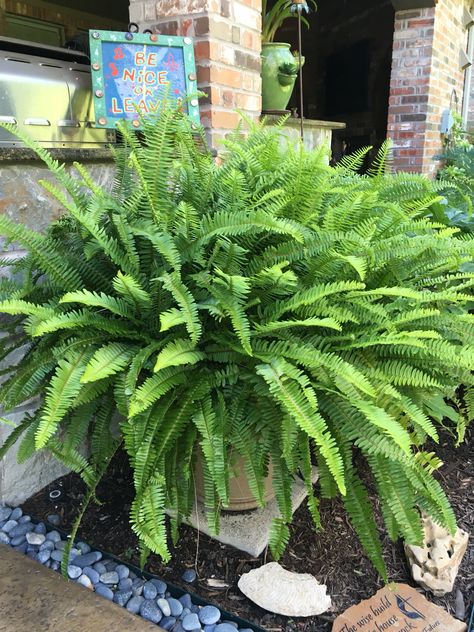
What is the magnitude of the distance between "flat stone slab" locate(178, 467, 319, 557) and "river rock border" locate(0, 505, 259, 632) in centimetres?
16

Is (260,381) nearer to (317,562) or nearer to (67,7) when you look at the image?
(317,562)

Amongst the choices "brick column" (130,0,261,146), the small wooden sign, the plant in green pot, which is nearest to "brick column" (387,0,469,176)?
the plant in green pot

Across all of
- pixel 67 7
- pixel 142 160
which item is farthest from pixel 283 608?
pixel 67 7

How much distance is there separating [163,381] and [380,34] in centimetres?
709

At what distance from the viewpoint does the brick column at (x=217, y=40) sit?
2.33 metres

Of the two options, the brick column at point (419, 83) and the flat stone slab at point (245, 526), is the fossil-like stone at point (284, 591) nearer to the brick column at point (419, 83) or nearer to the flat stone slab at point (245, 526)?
the flat stone slab at point (245, 526)

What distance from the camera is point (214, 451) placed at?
125cm

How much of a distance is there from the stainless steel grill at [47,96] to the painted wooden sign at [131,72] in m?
0.17

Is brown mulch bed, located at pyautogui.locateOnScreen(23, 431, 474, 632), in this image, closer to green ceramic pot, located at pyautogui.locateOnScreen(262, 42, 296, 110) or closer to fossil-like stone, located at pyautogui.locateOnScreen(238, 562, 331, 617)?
fossil-like stone, located at pyautogui.locateOnScreen(238, 562, 331, 617)

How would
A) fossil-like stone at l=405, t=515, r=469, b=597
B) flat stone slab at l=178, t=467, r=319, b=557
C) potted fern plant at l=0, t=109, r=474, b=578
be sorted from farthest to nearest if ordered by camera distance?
flat stone slab at l=178, t=467, r=319, b=557 < fossil-like stone at l=405, t=515, r=469, b=597 < potted fern plant at l=0, t=109, r=474, b=578

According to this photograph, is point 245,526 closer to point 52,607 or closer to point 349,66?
point 52,607

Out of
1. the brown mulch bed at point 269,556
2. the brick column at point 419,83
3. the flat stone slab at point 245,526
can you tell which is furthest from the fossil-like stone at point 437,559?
the brick column at point 419,83

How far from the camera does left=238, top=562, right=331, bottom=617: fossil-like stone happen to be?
4.47 ft

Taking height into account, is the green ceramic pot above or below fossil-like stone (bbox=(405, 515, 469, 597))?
above
